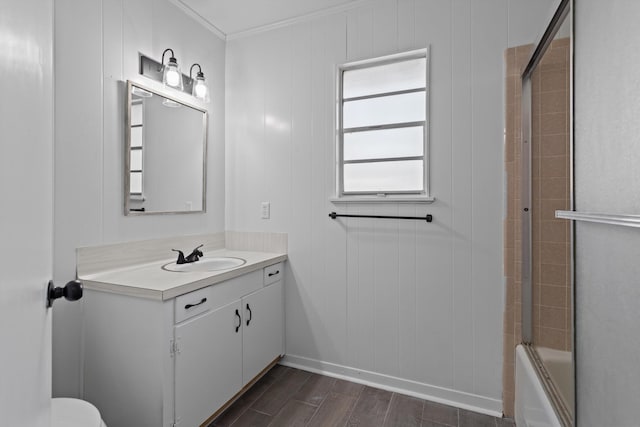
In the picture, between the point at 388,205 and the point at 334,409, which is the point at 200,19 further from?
the point at 334,409

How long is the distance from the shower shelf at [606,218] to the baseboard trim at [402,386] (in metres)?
1.37

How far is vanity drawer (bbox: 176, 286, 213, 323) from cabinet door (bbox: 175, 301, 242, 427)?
1.4 inches

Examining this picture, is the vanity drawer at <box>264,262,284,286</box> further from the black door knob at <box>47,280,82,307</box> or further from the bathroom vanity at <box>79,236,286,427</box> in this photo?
the black door knob at <box>47,280,82,307</box>

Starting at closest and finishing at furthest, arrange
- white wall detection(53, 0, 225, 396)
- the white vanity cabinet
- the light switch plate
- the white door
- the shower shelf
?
the white door, the shower shelf, the white vanity cabinet, white wall detection(53, 0, 225, 396), the light switch plate

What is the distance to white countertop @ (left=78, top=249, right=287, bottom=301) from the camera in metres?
1.46

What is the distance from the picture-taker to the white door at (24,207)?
22.0 inches

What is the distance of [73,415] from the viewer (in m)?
1.16

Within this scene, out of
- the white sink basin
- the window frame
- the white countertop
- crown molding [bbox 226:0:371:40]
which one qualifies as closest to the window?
the window frame

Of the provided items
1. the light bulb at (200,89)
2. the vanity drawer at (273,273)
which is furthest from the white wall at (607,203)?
the light bulb at (200,89)

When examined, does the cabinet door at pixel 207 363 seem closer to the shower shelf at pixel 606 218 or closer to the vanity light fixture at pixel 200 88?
the vanity light fixture at pixel 200 88

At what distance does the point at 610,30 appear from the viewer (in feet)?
2.74

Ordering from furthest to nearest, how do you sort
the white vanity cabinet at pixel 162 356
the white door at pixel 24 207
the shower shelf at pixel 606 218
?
1. the white vanity cabinet at pixel 162 356
2. the shower shelf at pixel 606 218
3. the white door at pixel 24 207

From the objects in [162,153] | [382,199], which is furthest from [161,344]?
[382,199]

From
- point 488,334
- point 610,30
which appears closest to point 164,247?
point 488,334
